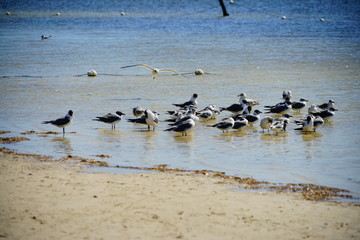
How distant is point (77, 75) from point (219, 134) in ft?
42.9

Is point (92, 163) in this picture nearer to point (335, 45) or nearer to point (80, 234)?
point (80, 234)

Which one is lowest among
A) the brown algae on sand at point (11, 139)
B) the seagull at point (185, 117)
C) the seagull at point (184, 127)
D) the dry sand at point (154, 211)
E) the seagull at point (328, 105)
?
the dry sand at point (154, 211)

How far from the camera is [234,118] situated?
15367 millimetres

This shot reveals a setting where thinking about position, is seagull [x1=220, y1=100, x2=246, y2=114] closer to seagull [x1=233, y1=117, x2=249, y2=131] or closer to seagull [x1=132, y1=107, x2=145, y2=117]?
seagull [x1=233, y1=117, x2=249, y2=131]

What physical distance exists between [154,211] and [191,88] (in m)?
14.1

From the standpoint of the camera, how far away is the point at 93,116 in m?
16.3

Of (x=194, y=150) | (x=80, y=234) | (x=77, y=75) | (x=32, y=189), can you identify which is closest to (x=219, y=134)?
(x=194, y=150)

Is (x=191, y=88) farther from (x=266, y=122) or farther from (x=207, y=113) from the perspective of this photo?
(x=266, y=122)

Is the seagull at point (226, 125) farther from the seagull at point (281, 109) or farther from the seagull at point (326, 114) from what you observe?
the seagull at point (326, 114)

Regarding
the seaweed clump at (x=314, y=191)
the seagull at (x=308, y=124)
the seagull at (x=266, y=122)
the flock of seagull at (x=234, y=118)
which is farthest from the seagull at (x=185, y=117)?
the seaweed clump at (x=314, y=191)

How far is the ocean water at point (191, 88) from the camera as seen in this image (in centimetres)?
1159

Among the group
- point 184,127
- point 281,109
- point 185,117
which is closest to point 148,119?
point 185,117

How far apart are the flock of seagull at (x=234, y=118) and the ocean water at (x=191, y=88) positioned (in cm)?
25

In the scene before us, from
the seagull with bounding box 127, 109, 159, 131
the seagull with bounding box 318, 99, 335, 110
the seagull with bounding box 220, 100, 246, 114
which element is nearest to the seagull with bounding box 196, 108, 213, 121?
the seagull with bounding box 220, 100, 246, 114
